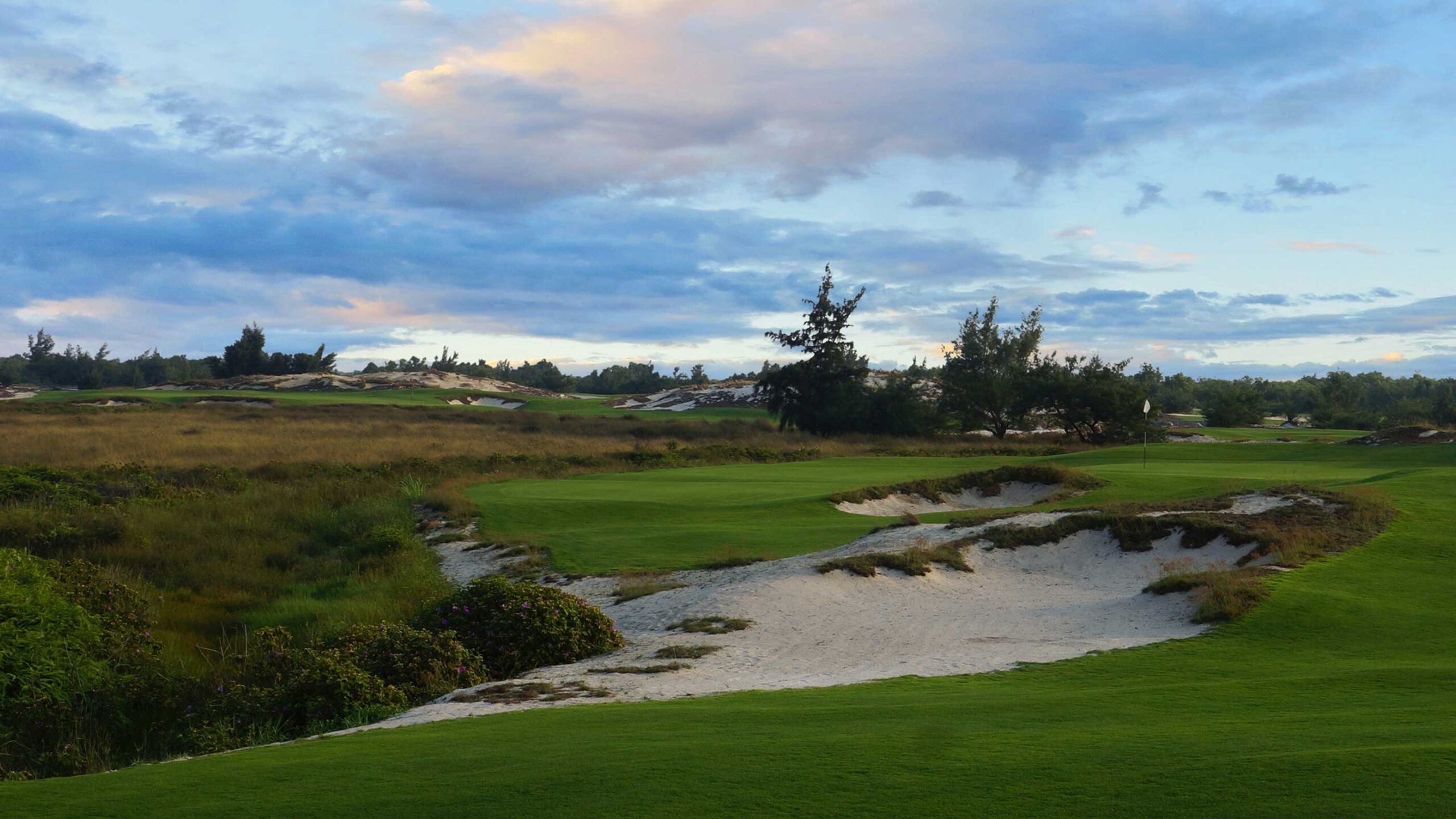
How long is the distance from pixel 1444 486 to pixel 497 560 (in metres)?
21.2

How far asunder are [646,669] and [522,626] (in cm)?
222

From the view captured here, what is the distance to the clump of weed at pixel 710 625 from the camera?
14352 mm

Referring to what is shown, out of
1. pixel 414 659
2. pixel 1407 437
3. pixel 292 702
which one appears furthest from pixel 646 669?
pixel 1407 437

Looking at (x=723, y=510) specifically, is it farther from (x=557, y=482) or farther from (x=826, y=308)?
(x=826, y=308)

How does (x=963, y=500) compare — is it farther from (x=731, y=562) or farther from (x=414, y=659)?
(x=414, y=659)

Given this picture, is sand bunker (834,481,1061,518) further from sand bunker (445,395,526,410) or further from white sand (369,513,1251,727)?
sand bunker (445,395,526,410)

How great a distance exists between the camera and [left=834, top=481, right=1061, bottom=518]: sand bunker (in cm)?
2752

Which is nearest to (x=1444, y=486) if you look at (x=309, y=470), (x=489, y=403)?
(x=309, y=470)

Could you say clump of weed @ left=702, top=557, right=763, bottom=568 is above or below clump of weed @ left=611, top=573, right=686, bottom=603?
above

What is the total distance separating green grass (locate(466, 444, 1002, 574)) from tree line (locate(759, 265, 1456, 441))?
22319mm

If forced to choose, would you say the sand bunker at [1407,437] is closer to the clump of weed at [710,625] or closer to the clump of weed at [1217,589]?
the clump of weed at [1217,589]

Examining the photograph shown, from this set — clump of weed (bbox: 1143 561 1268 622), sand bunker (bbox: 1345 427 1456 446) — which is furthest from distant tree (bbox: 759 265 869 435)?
clump of weed (bbox: 1143 561 1268 622)

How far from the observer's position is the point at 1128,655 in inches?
464

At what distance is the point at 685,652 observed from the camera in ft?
42.9
